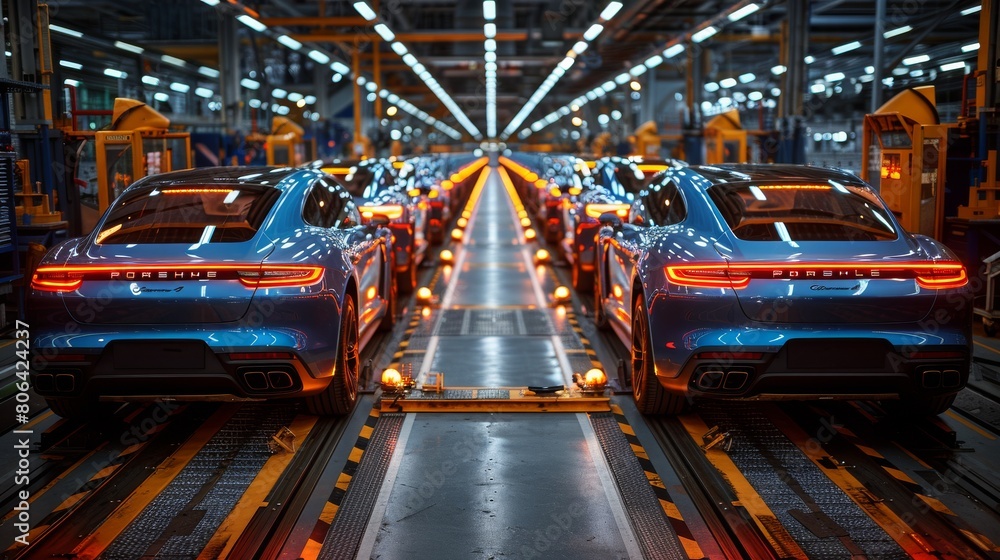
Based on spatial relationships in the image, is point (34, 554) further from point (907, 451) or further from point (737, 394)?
point (907, 451)

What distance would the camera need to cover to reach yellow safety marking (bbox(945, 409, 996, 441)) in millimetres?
6578

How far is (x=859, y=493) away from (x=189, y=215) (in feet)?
14.2

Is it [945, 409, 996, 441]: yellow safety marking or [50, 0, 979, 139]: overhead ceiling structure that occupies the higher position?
[50, 0, 979, 139]: overhead ceiling structure

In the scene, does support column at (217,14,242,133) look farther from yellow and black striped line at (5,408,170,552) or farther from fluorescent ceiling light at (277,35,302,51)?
yellow and black striped line at (5,408,170,552)

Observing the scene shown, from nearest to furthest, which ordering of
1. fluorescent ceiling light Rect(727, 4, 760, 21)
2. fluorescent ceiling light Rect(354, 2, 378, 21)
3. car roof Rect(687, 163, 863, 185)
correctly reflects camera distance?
car roof Rect(687, 163, 863, 185), fluorescent ceiling light Rect(354, 2, 378, 21), fluorescent ceiling light Rect(727, 4, 760, 21)

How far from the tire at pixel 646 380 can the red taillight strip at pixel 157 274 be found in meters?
2.27

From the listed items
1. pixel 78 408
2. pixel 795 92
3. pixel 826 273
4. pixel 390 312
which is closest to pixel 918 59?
pixel 795 92

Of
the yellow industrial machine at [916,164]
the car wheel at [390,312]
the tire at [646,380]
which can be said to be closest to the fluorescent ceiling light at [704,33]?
the yellow industrial machine at [916,164]

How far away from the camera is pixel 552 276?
15125 millimetres

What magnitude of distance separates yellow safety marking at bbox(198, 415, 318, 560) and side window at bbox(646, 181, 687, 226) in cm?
284

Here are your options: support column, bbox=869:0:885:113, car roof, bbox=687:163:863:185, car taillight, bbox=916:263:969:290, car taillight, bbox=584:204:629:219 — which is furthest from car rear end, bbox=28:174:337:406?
support column, bbox=869:0:885:113

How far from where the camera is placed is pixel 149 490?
5523mm

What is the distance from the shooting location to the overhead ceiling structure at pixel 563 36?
24469 millimetres

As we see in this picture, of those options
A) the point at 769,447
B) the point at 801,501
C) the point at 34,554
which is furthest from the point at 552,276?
the point at 34,554
